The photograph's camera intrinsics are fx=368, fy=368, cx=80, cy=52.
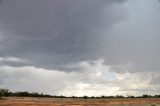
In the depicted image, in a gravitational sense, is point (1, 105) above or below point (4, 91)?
below

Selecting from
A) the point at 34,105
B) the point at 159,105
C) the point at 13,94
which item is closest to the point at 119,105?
the point at 159,105

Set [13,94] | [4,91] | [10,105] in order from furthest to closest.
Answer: [13,94] < [4,91] < [10,105]

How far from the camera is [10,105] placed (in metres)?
49.9

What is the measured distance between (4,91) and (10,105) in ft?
93.9

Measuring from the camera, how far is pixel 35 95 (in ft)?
292

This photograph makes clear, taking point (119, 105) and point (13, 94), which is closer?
point (119, 105)

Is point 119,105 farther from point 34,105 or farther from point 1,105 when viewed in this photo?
point 1,105

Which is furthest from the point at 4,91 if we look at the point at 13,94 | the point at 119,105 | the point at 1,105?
the point at 119,105

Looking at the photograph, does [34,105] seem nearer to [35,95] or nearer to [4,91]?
[4,91]

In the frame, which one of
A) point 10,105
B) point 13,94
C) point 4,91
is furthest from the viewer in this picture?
point 13,94

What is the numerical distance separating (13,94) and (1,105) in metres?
35.0

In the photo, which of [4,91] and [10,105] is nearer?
[10,105]

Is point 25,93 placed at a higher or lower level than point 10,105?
higher

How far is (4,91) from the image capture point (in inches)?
3061
